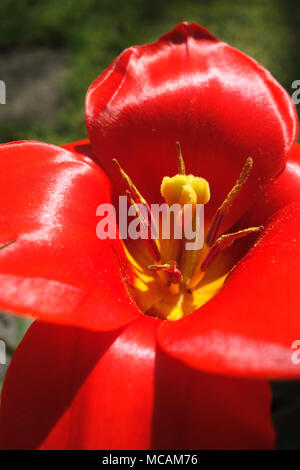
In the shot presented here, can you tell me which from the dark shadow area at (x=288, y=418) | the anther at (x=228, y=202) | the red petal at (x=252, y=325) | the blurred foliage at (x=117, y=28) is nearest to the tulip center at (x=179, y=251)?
the anther at (x=228, y=202)

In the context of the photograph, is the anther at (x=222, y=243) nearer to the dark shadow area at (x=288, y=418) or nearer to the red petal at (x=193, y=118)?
the red petal at (x=193, y=118)

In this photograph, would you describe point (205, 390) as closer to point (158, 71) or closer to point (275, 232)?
point (275, 232)

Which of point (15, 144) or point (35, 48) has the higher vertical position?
point (35, 48)

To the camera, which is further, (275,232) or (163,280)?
(163,280)

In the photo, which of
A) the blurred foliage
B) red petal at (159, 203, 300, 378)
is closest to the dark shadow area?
red petal at (159, 203, 300, 378)

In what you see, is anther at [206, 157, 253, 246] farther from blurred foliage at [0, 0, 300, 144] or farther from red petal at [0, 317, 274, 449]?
blurred foliage at [0, 0, 300, 144]

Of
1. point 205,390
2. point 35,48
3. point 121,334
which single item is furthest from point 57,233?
point 35,48

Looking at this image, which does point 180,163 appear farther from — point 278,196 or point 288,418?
point 288,418
